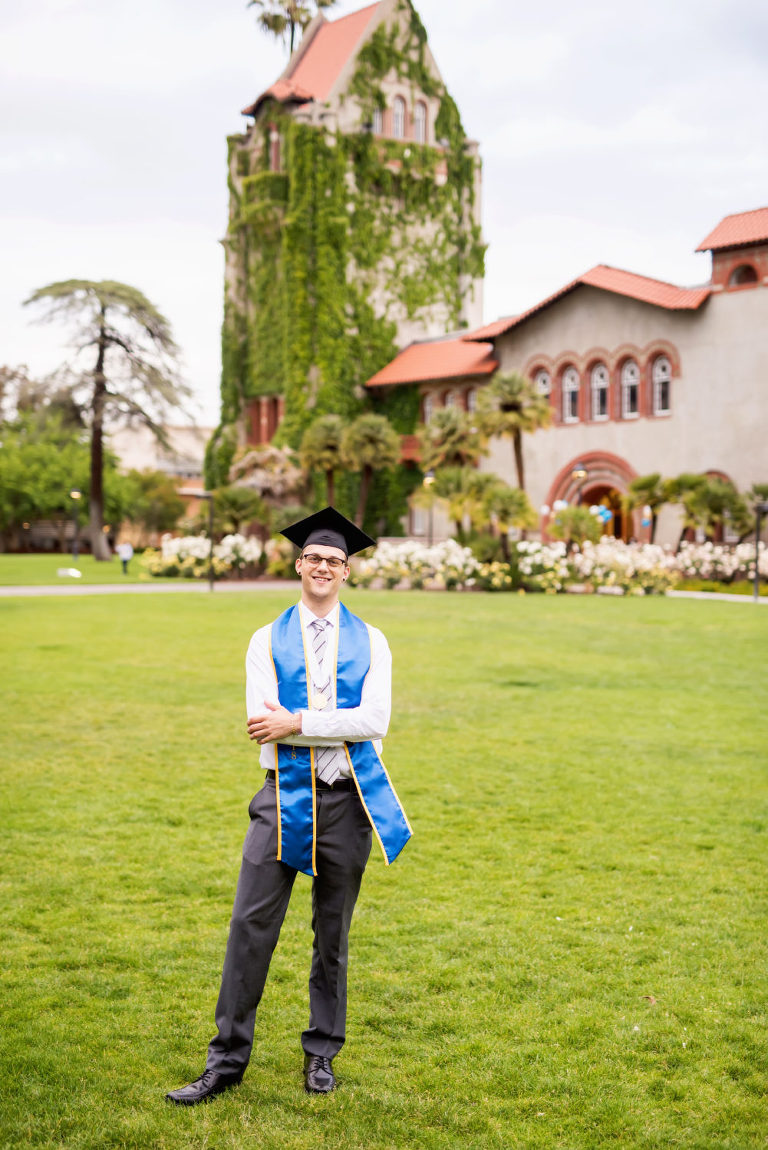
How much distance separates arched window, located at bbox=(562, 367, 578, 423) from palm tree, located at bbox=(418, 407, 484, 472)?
12.7 feet

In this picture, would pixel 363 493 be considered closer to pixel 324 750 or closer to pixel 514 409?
pixel 514 409

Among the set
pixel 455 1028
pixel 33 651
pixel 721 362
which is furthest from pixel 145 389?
pixel 455 1028

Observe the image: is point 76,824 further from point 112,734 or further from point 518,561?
point 518,561

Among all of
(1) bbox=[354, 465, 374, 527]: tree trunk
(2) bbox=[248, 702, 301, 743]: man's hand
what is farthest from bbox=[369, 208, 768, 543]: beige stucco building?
(2) bbox=[248, 702, 301, 743]: man's hand

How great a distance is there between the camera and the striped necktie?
417 centimetres

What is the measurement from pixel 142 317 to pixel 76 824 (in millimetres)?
51630

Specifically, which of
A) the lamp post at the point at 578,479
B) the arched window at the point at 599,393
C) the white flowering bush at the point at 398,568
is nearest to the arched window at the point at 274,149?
the arched window at the point at 599,393

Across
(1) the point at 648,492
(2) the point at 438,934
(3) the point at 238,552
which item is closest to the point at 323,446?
(3) the point at 238,552

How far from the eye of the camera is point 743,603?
27.9 meters

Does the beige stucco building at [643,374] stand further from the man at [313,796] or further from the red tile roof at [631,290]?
the man at [313,796]

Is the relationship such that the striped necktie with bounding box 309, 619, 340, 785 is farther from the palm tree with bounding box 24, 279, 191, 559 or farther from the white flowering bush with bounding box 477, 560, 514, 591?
the palm tree with bounding box 24, 279, 191, 559

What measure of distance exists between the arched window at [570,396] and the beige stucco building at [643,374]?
4cm

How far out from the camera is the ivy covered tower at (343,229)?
4962 centimetres

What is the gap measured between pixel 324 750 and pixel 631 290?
37.6 metres
